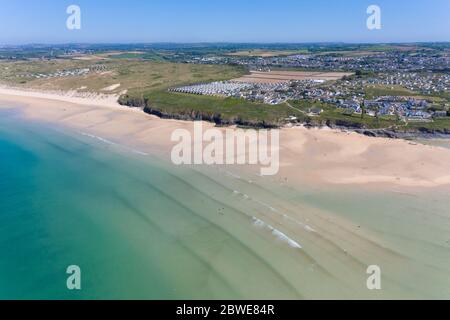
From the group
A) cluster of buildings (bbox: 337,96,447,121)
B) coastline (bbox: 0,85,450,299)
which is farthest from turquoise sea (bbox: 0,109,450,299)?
cluster of buildings (bbox: 337,96,447,121)

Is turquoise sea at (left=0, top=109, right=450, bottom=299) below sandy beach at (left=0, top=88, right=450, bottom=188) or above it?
below

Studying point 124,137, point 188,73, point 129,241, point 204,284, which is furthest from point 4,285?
point 188,73

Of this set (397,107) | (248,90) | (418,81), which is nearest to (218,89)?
(248,90)

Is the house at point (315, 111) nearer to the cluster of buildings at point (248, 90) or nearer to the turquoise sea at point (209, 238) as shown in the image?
the cluster of buildings at point (248, 90)

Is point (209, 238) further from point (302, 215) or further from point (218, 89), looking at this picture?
point (218, 89)

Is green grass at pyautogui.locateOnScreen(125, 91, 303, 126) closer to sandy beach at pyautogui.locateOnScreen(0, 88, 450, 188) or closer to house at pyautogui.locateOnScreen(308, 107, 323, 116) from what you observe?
house at pyautogui.locateOnScreen(308, 107, 323, 116)

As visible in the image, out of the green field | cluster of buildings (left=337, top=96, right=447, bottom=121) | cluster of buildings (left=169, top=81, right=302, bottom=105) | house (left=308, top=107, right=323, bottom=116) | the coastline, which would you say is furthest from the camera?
cluster of buildings (left=169, top=81, right=302, bottom=105)
